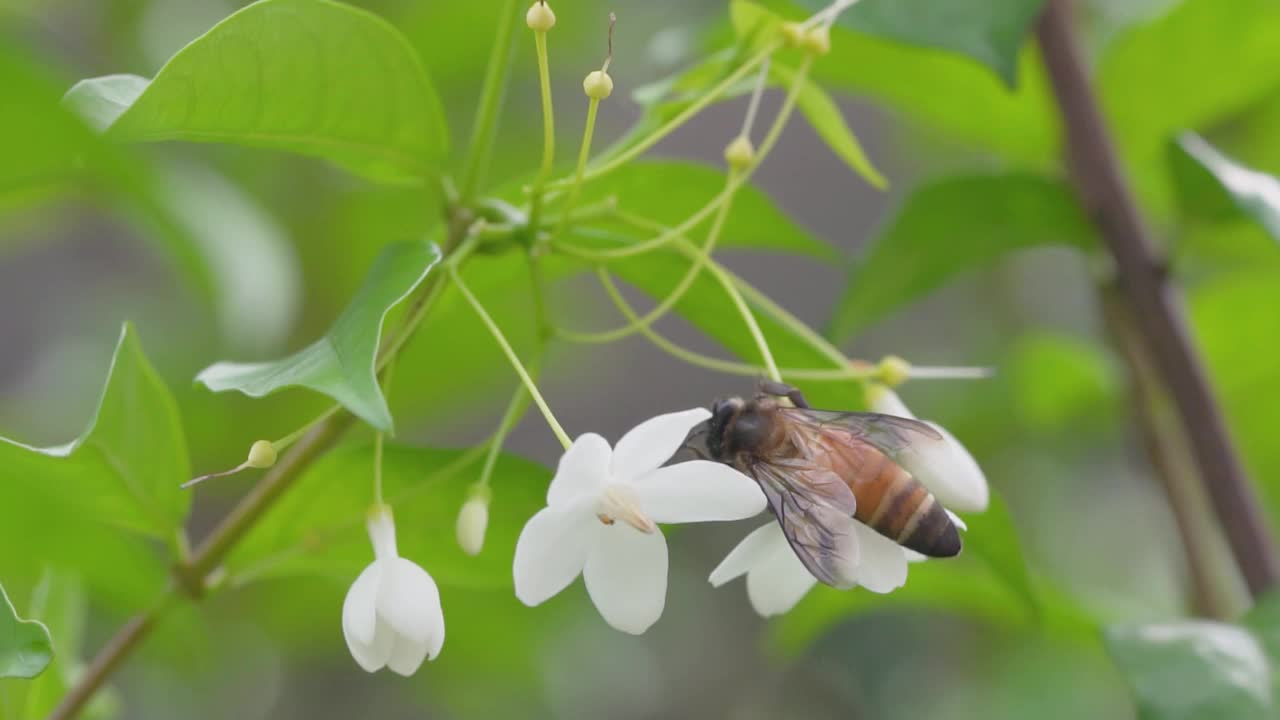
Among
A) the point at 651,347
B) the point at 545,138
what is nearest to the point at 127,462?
the point at 545,138

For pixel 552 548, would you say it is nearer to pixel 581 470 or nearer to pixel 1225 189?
pixel 581 470

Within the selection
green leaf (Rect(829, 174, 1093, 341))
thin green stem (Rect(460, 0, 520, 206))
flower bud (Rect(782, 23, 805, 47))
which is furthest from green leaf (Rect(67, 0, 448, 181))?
green leaf (Rect(829, 174, 1093, 341))

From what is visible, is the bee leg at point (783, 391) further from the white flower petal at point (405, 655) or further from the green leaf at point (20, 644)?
the green leaf at point (20, 644)

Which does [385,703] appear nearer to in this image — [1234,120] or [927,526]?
[1234,120]

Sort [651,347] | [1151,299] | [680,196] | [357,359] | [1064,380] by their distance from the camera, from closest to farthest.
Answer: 1. [357,359]
2. [680,196]
3. [1151,299]
4. [1064,380]
5. [651,347]

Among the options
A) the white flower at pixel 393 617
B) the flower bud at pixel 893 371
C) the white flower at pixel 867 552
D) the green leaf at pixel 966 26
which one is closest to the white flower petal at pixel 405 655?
the white flower at pixel 393 617

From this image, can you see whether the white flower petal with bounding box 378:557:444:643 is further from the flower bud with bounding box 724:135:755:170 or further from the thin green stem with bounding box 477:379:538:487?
the flower bud with bounding box 724:135:755:170
